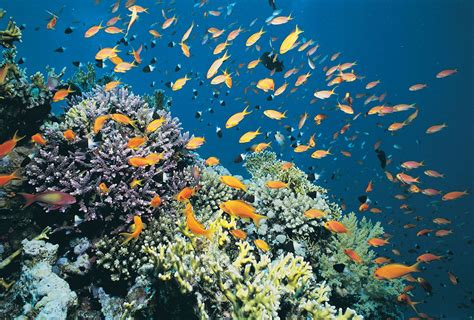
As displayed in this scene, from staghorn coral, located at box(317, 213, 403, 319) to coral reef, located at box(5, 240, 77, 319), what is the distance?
4275mm

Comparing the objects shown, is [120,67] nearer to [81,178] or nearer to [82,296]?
[81,178]

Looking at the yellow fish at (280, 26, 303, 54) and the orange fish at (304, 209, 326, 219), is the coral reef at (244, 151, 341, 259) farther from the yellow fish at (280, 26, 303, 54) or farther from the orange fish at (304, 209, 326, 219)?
the yellow fish at (280, 26, 303, 54)

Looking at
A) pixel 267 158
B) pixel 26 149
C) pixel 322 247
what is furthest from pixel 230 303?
pixel 267 158

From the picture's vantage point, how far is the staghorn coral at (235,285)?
2994 mm

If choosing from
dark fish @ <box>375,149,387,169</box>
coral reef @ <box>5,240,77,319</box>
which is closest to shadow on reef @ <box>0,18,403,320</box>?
coral reef @ <box>5,240,77,319</box>

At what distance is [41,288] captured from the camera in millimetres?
3500

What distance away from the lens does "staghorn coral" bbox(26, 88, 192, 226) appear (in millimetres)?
4531

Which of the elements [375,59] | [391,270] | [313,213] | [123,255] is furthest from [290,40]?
[375,59]

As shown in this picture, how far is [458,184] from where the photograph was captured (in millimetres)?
69438

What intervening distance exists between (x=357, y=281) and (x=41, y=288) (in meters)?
5.55

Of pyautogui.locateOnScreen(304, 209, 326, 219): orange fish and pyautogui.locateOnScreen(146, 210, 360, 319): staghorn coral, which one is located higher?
pyautogui.locateOnScreen(304, 209, 326, 219): orange fish

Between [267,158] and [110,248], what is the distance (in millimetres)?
6866

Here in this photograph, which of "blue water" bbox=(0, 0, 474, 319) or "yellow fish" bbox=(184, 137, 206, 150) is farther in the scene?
"blue water" bbox=(0, 0, 474, 319)

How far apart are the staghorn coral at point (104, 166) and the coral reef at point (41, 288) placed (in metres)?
0.71
